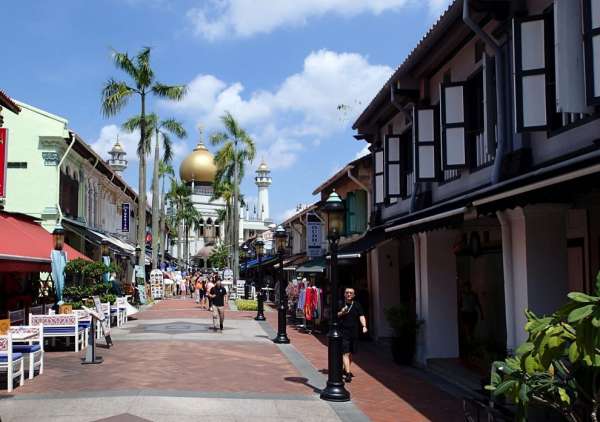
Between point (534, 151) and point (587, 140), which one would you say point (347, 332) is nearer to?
point (534, 151)

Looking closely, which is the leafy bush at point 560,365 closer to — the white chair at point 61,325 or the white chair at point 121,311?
the white chair at point 61,325

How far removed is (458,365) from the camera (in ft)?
43.5

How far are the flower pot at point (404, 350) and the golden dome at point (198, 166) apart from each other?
7736 centimetres

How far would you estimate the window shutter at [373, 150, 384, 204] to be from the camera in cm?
1702

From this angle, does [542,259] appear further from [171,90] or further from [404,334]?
[171,90]

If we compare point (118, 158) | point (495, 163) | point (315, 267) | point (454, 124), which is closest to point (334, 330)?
point (495, 163)

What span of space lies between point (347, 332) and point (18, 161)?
1851cm

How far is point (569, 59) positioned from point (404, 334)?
27.3ft

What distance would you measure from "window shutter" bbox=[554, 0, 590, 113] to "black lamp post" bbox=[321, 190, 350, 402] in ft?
15.1

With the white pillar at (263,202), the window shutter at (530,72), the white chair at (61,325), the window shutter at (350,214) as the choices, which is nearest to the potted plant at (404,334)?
the window shutter at (530,72)

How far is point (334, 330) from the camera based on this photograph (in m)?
10.8

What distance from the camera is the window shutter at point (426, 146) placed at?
13.2 m

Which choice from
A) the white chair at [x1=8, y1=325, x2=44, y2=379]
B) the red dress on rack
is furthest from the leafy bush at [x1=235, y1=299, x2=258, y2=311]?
the white chair at [x1=8, y1=325, x2=44, y2=379]

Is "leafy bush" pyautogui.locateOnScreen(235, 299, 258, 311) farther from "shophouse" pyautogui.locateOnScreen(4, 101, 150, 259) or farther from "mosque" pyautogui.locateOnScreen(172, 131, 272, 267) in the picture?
"mosque" pyautogui.locateOnScreen(172, 131, 272, 267)
